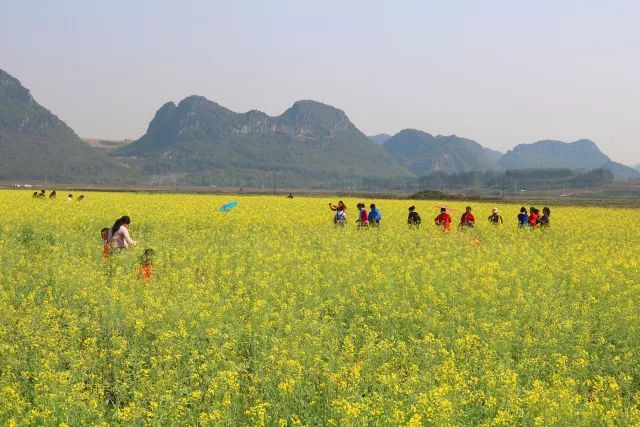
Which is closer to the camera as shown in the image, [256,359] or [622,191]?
[256,359]

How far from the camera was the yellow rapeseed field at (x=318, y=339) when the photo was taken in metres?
6.06

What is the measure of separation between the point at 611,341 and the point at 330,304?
493cm

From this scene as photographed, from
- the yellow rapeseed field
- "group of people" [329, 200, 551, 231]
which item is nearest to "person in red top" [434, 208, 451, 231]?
"group of people" [329, 200, 551, 231]

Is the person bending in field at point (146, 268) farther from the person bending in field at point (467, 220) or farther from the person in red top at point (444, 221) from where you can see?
the person bending in field at point (467, 220)

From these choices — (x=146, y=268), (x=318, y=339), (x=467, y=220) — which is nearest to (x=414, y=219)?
(x=467, y=220)

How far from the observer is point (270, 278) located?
12.3 meters

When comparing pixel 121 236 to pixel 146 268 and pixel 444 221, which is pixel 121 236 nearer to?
pixel 146 268

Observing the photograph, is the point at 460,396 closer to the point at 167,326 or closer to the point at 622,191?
the point at 167,326

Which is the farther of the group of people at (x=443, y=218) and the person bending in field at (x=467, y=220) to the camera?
the group of people at (x=443, y=218)

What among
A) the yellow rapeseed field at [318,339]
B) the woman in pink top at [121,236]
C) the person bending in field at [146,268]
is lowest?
the yellow rapeseed field at [318,339]

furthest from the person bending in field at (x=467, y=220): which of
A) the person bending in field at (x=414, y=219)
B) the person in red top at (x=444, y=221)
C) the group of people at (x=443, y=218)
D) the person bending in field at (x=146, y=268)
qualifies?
the person bending in field at (x=146, y=268)

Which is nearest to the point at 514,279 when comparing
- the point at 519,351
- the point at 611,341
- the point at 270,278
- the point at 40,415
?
the point at 611,341

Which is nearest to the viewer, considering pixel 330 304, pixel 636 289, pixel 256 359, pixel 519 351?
pixel 256 359

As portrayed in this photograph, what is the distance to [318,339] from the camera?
800cm
